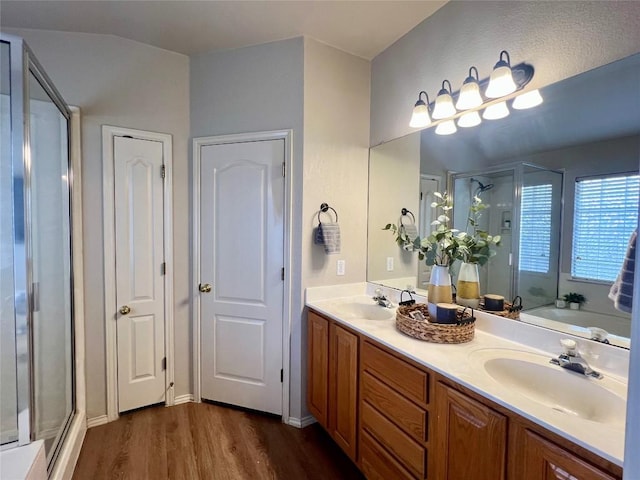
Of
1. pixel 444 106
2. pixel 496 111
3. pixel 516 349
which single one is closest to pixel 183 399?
pixel 516 349

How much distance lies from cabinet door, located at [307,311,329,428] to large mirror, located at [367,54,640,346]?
3.13 feet

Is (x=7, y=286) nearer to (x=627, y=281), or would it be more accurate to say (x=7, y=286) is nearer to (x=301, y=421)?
(x=301, y=421)

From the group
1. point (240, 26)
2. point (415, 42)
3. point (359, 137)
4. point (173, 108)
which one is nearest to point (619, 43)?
point (415, 42)

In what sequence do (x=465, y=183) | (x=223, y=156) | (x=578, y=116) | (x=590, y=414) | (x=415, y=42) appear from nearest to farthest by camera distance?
(x=590, y=414) < (x=578, y=116) < (x=465, y=183) < (x=415, y=42) < (x=223, y=156)

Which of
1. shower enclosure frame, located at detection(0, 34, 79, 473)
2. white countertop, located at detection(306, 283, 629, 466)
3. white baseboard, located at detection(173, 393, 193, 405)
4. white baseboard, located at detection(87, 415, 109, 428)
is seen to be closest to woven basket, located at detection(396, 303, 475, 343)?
white countertop, located at detection(306, 283, 629, 466)

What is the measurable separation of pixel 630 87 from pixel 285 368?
2269 millimetres

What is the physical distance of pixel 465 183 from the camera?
5.87 ft

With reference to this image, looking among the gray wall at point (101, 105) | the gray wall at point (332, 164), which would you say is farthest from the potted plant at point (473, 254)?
the gray wall at point (101, 105)

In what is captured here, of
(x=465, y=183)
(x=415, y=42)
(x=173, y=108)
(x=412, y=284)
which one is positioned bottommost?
(x=412, y=284)

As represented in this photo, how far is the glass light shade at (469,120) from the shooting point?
1698 mm

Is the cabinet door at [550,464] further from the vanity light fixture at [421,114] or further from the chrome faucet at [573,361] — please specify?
the vanity light fixture at [421,114]

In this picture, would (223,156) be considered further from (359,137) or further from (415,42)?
(415,42)

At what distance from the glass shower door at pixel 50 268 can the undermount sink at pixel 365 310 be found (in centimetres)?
158

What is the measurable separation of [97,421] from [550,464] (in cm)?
260
